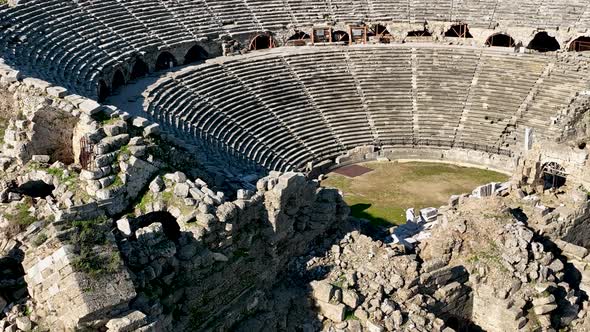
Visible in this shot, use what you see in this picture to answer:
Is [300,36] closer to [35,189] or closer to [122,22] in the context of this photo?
[122,22]

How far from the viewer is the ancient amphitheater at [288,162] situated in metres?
15.1

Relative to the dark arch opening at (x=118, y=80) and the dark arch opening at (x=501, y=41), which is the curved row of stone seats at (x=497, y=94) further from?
the dark arch opening at (x=118, y=80)

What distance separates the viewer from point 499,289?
19.2 meters

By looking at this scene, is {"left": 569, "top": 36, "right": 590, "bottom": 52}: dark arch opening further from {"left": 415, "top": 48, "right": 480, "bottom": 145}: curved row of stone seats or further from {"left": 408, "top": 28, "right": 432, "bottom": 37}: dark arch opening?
{"left": 408, "top": 28, "right": 432, "bottom": 37}: dark arch opening

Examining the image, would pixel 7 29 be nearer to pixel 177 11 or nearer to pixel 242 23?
pixel 177 11

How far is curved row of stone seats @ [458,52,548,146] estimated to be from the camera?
36.3 metres

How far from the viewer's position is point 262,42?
42906 mm

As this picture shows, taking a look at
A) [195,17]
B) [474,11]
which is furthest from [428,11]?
[195,17]

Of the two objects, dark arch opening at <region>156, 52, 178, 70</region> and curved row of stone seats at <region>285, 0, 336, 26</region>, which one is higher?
curved row of stone seats at <region>285, 0, 336, 26</region>

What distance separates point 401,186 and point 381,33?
Result: 1513cm

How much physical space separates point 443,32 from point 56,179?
3110 centimetres

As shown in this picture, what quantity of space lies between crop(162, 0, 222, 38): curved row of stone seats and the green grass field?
12742mm

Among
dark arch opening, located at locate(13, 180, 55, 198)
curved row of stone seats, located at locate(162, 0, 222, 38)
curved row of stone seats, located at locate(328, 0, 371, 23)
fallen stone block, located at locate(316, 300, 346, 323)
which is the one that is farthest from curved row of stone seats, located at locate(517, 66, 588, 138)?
dark arch opening, located at locate(13, 180, 55, 198)

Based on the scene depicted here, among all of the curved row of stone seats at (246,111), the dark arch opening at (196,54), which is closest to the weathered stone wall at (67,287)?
the curved row of stone seats at (246,111)
